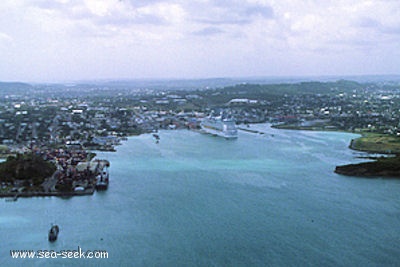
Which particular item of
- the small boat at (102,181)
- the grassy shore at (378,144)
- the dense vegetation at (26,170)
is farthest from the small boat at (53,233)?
the grassy shore at (378,144)

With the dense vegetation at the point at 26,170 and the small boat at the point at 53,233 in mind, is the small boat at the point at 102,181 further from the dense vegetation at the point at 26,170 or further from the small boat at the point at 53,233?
the small boat at the point at 53,233

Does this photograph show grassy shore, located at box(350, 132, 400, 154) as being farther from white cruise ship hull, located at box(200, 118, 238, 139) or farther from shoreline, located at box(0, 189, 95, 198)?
shoreline, located at box(0, 189, 95, 198)

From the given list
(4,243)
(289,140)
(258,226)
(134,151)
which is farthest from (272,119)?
(4,243)

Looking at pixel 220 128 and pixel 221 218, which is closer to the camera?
pixel 221 218

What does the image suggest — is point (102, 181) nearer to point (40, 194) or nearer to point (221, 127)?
point (40, 194)

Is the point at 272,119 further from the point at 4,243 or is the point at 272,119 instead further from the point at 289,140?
the point at 4,243

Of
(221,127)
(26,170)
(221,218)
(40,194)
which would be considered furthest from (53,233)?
(221,127)
